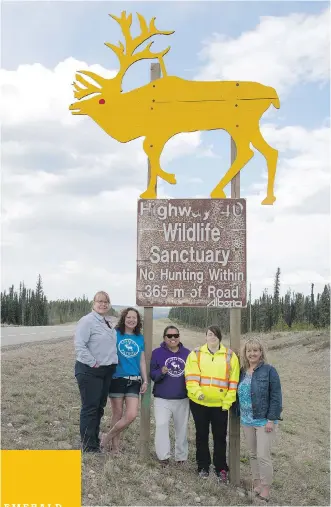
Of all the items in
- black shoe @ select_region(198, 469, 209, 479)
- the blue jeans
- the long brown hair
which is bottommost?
black shoe @ select_region(198, 469, 209, 479)

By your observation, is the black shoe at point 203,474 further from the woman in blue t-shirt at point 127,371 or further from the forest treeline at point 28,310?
the forest treeline at point 28,310

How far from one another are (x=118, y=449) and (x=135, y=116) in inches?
161

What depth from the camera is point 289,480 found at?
714 centimetres

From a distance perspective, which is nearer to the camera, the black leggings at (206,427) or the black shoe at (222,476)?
the black leggings at (206,427)

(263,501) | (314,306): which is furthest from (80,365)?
(314,306)

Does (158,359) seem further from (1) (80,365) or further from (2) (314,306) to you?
(2) (314,306)

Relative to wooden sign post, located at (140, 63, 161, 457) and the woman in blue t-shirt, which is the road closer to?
wooden sign post, located at (140, 63, 161, 457)

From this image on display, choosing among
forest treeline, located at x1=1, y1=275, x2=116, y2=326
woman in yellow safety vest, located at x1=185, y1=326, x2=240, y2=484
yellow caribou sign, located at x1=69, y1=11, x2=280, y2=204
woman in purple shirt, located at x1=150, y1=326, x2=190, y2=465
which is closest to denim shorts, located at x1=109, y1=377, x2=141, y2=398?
woman in purple shirt, located at x1=150, y1=326, x2=190, y2=465

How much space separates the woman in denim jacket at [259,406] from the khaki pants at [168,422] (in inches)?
26.1

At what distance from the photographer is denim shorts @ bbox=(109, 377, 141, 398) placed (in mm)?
6137

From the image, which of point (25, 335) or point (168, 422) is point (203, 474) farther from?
point (25, 335)

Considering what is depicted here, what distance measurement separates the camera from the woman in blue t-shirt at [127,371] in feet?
20.1

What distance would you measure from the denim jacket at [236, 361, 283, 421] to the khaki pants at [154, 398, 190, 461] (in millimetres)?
834

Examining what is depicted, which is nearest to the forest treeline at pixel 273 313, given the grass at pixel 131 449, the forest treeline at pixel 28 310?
the forest treeline at pixel 28 310
